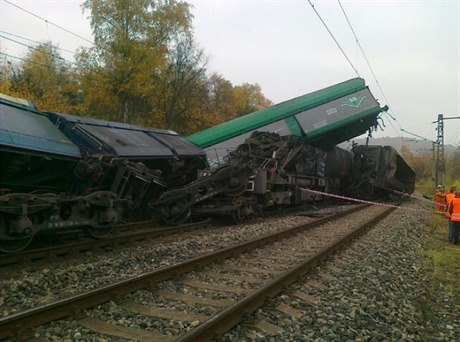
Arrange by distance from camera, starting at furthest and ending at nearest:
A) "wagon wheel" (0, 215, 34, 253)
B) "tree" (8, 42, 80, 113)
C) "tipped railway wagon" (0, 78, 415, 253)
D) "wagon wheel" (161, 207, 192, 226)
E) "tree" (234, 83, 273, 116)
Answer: "tree" (234, 83, 273, 116), "tree" (8, 42, 80, 113), "wagon wheel" (161, 207, 192, 226), "tipped railway wagon" (0, 78, 415, 253), "wagon wheel" (0, 215, 34, 253)

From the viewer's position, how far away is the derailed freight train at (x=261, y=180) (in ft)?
36.2

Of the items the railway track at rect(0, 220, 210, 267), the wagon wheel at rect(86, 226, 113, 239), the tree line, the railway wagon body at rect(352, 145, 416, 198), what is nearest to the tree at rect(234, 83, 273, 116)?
the tree line

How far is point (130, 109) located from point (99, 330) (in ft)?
84.8

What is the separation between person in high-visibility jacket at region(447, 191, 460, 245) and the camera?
33.3 feet

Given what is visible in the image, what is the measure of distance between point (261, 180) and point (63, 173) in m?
5.54

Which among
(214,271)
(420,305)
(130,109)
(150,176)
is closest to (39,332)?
(214,271)

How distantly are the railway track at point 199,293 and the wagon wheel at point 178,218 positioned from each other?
3.17m

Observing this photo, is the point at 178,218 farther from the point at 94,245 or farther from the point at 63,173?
the point at 63,173

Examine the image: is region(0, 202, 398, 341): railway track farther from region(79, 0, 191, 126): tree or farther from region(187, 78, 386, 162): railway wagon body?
region(79, 0, 191, 126): tree

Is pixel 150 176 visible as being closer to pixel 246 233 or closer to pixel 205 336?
pixel 246 233

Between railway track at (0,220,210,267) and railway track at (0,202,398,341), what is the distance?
7.03 feet

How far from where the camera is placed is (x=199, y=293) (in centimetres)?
514

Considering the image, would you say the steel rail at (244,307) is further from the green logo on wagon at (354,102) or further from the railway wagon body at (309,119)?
the green logo on wagon at (354,102)

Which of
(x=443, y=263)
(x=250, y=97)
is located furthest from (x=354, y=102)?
(x=250, y=97)
